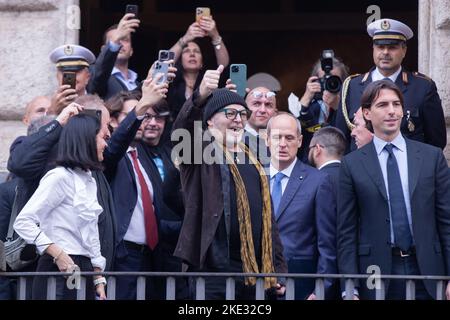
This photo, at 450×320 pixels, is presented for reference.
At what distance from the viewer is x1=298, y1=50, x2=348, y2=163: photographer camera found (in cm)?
1120

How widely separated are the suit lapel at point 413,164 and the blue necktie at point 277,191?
35.8 inches

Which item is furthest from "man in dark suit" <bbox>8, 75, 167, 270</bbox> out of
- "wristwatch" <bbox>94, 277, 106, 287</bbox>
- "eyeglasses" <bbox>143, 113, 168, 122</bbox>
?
"eyeglasses" <bbox>143, 113, 168, 122</bbox>

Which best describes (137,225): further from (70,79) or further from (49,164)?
(70,79)

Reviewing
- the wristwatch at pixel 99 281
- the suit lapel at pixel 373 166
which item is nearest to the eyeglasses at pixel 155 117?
the suit lapel at pixel 373 166

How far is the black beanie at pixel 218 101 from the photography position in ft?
31.0

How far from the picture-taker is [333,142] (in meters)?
10.4

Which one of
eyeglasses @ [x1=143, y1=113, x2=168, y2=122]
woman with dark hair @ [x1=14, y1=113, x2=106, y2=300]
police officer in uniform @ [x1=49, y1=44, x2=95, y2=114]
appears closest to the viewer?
woman with dark hair @ [x1=14, y1=113, x2=106, y2=300]

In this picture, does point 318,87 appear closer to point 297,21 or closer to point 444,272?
point 444,272

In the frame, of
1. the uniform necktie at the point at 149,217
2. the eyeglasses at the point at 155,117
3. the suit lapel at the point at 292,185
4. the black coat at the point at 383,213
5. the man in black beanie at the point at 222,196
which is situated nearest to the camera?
the man in black beanie at the point at 222,196

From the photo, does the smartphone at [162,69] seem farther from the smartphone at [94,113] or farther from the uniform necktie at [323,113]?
the uniform necktie at [323,113]

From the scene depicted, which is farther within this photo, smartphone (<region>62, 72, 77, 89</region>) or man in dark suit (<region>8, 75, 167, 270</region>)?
smartphone (<region>62, 72, 77, 89</region>)

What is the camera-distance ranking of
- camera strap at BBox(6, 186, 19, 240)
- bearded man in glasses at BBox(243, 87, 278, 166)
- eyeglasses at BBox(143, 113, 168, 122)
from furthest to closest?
bearded man in glasses at BBox(243, 87, 278, 166) < eyeglasses at BBox(143, 113, 168, 122) < camera strap at BBox(6, 186, 19, 240)

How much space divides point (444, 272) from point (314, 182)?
3.52 ft

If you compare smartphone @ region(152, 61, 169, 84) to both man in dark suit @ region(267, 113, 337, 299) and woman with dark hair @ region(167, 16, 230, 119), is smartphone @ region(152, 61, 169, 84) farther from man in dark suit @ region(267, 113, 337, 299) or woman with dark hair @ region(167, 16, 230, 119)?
woman with dark hair @ region(167, 16, 230, 119)
